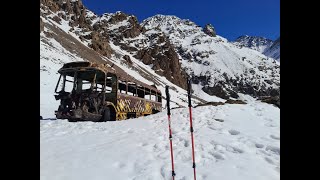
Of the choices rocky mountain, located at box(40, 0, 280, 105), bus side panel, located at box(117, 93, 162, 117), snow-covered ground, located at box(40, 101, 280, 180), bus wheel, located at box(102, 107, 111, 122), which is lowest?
snow-covered ground, located at box(40, 101, 280, 180)

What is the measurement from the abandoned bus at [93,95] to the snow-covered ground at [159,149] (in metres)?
2.73

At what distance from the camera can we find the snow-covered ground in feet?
23.4

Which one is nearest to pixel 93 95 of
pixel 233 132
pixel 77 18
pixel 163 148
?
pixel 233 132

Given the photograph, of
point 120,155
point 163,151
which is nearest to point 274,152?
point 163,151

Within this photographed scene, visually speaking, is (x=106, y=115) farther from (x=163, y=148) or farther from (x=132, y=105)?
(x=163, y=148)

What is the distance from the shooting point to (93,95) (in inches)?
681

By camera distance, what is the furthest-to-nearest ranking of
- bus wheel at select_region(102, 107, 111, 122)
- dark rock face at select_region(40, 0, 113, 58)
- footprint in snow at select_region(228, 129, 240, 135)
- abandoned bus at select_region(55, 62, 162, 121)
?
1. dark rock face at select_region(40, 0, 113, 58)
2. bus wheel at select_region(102, 107, 111, 122)
3. abandoned bus at select_region(55, 62, 162, 121)
4. footprint in snow at select_region(228, 129, 240, 135)

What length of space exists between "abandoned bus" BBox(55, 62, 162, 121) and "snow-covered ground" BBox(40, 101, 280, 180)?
2.73 meters

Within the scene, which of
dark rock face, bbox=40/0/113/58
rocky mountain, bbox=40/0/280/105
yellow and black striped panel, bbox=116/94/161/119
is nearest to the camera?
yellow and black striped panel, bbox=116/94/161/119

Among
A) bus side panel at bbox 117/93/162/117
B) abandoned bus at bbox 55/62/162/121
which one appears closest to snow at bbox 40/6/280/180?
abandoned bus at bbox 55/62/162/121

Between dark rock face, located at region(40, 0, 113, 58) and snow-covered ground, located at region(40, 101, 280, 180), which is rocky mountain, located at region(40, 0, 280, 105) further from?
snow-covered ground, located at region(40, 101, 280, 180)

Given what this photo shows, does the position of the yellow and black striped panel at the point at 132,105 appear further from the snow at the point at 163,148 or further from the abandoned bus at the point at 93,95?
the snow at the point at 163,148
